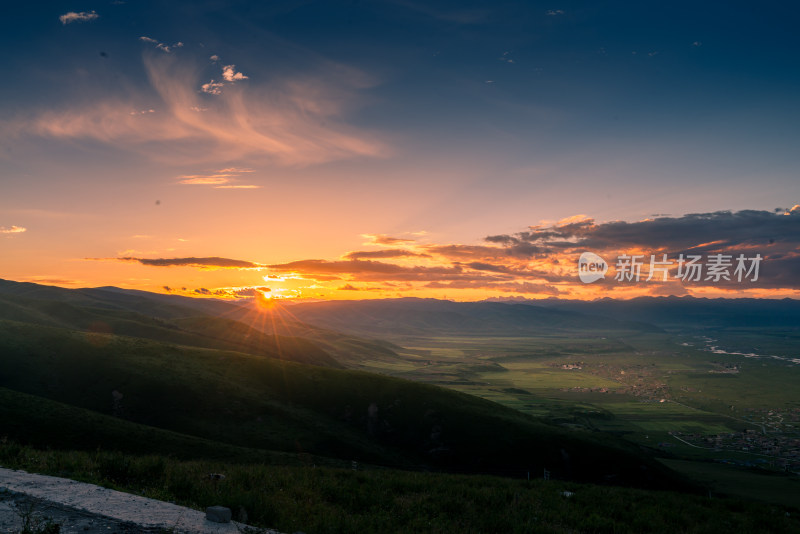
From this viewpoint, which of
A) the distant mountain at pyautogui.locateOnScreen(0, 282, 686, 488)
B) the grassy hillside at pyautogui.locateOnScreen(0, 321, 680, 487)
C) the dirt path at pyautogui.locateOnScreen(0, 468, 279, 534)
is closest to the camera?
the dirt path at pyautogui.locateOnScreen(0, 468, 279, 534)

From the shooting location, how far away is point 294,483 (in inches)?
842

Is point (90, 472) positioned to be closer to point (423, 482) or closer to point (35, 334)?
point (423, 482)

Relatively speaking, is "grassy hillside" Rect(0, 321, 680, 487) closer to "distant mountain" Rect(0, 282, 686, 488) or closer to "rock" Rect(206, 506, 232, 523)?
"distant mountain" Rect(0, 282, 686, 488)

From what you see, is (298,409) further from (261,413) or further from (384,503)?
(384,503)

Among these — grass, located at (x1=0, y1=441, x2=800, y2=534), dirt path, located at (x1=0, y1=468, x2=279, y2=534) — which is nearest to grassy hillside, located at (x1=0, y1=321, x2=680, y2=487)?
grass, located at (x1=0, y1=441, x2=800, y2=534)

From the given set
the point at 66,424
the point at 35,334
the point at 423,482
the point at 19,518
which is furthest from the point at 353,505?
the point at 35,334

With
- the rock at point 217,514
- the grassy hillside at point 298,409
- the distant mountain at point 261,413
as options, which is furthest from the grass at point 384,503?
the grassy hillside at point 298,409

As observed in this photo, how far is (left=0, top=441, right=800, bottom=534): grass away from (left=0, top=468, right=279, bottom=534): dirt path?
62.8 inches

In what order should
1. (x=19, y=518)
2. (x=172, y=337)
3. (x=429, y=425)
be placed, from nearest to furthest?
(x=19, y=518) < (x=429, y=425) < (x=172, y=337)

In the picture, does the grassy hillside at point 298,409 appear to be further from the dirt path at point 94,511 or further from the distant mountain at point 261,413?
the dirt path at point 94,511

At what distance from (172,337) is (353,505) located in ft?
541

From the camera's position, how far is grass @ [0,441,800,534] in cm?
1585

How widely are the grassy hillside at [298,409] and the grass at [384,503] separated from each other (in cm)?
5262

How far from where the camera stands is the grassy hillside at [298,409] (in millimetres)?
75250
